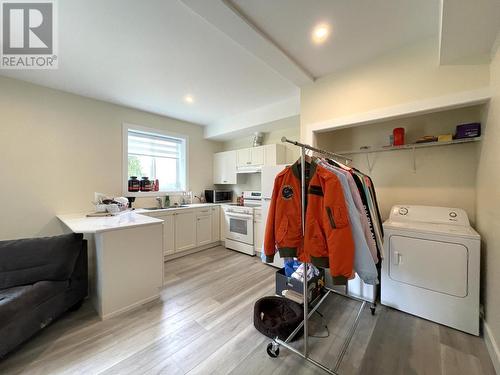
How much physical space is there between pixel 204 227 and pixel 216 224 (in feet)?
1.01

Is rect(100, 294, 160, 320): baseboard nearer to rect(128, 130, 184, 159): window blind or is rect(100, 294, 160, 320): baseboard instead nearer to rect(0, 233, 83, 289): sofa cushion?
rect(0, 233, 83, 289): sofa cushion

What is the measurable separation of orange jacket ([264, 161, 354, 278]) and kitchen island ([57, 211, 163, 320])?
1441 mm

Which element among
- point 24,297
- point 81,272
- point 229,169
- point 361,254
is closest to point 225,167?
point 229,169

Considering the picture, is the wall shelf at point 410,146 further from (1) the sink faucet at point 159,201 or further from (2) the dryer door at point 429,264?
(1) the sink faucet at point 159,201

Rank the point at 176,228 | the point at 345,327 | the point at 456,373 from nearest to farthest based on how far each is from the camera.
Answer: the point at 456,373, the point at 345,327, the point at 176,228

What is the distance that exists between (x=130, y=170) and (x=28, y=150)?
1.28m

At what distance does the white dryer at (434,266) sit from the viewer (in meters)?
1.73

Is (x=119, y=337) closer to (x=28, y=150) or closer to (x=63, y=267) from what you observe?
(x=63, y=267)

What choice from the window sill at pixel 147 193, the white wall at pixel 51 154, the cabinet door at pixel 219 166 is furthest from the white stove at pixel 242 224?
the white wall at pixel 51 154

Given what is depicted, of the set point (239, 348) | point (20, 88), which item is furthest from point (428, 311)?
point (20, 88)

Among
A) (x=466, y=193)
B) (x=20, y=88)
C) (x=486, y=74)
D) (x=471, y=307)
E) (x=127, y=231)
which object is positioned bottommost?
(x=471, y=307)

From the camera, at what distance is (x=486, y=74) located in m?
1.68

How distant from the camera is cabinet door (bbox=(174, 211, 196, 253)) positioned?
3.58 meters

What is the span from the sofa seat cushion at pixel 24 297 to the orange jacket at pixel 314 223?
188 cm
